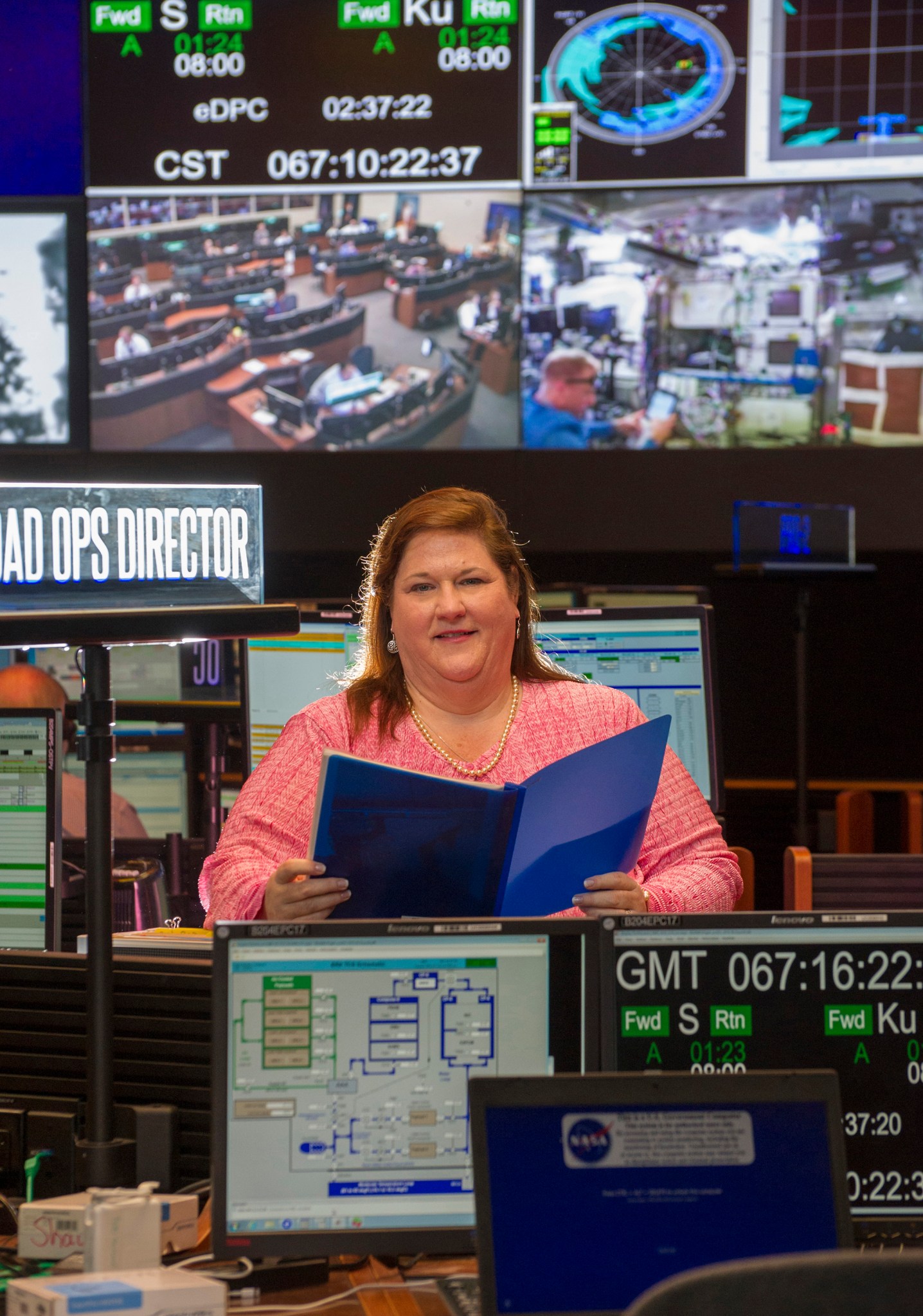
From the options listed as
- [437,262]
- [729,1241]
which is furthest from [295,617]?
[437,262]

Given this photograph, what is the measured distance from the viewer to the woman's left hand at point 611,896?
1759 mm

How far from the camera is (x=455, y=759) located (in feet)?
7.22

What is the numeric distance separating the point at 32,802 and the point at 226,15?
3.95 m

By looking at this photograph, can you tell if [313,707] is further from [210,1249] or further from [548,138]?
[548,138]

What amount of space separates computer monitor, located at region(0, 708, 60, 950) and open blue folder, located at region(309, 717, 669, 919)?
956 millimetres

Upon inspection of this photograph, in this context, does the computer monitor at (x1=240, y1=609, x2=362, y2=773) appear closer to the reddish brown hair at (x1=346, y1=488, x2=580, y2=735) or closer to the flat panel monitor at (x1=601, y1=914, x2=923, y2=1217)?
the reddish brown hair at (x1=346, y1=488, x2=580, y2=735)

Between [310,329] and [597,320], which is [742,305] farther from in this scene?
[310,329]

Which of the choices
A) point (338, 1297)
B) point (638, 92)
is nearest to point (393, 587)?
point (338, 1297)

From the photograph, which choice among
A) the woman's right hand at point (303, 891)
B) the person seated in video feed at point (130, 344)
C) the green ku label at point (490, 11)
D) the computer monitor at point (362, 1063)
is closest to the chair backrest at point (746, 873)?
the woman's right hand at point (303, 891)

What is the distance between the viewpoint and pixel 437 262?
5.25 meters

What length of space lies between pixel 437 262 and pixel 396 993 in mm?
4320

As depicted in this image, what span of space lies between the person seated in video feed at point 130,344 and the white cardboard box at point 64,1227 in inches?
172

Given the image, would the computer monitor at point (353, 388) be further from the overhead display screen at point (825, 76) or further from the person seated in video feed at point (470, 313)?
the overhead display screen at point (825, 76)

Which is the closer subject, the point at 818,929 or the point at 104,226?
the point at 818,929
